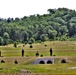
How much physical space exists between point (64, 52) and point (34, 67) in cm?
3964

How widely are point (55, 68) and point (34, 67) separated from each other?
12.7ft

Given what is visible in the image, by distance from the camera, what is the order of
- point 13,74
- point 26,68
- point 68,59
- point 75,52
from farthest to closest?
point 75,52 → point 68,59 → point 26,68 → point 13,74

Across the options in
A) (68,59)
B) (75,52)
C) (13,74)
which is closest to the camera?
(13,74)

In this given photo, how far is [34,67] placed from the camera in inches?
2869

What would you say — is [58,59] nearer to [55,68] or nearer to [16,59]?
[16,59]

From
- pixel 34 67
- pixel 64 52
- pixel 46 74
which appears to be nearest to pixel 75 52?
pixel 64 52

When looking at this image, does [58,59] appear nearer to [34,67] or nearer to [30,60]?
[30,60]

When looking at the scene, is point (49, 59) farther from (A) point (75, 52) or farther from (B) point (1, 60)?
(A) point (75, 52)

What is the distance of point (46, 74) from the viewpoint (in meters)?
60.0

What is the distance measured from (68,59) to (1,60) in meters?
13.1

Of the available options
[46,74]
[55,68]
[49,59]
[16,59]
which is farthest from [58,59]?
[46,74]

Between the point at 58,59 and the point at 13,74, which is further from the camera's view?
the point at 58,59

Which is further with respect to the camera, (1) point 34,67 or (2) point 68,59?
(2) point 68,59

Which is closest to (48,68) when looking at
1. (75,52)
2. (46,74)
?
(46,74)
